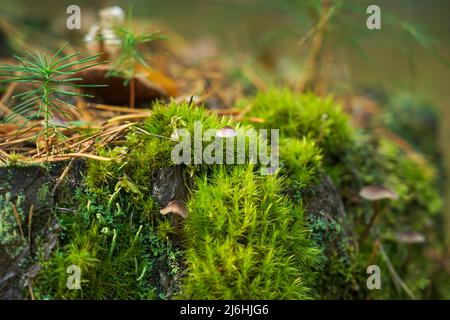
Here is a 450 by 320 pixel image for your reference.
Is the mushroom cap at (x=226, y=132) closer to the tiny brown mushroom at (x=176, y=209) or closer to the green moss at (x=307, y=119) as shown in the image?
the tiny brown mushroom at (x=176, y=209)

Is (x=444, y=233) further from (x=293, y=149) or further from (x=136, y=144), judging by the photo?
(x=136, y=144)

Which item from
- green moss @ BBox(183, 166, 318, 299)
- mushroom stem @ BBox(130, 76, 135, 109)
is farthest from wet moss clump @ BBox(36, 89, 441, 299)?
mushroom stem @ BBox(130, 76, 135, 109)

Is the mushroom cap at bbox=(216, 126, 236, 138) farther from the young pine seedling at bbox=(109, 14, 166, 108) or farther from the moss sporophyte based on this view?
the young pine seedling at bbox=(109, 14, 166, 108)

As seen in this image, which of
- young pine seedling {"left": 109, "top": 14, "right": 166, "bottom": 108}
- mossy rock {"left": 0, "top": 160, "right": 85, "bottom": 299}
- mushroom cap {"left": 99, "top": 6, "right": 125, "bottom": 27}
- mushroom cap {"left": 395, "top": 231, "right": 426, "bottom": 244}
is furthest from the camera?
mushroom cap {"left": 99, "top": 6, "right": 125, "bottom": 27}

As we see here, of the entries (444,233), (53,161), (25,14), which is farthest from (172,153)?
(25,14)

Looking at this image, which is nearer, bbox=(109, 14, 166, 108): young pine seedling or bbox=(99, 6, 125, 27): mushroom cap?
bbox=(109, 14, 166, 108): young pine seedling

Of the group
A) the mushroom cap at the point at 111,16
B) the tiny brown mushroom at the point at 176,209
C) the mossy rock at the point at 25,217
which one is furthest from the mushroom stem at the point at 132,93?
the tiny brown mushroom at the point at 176,209
